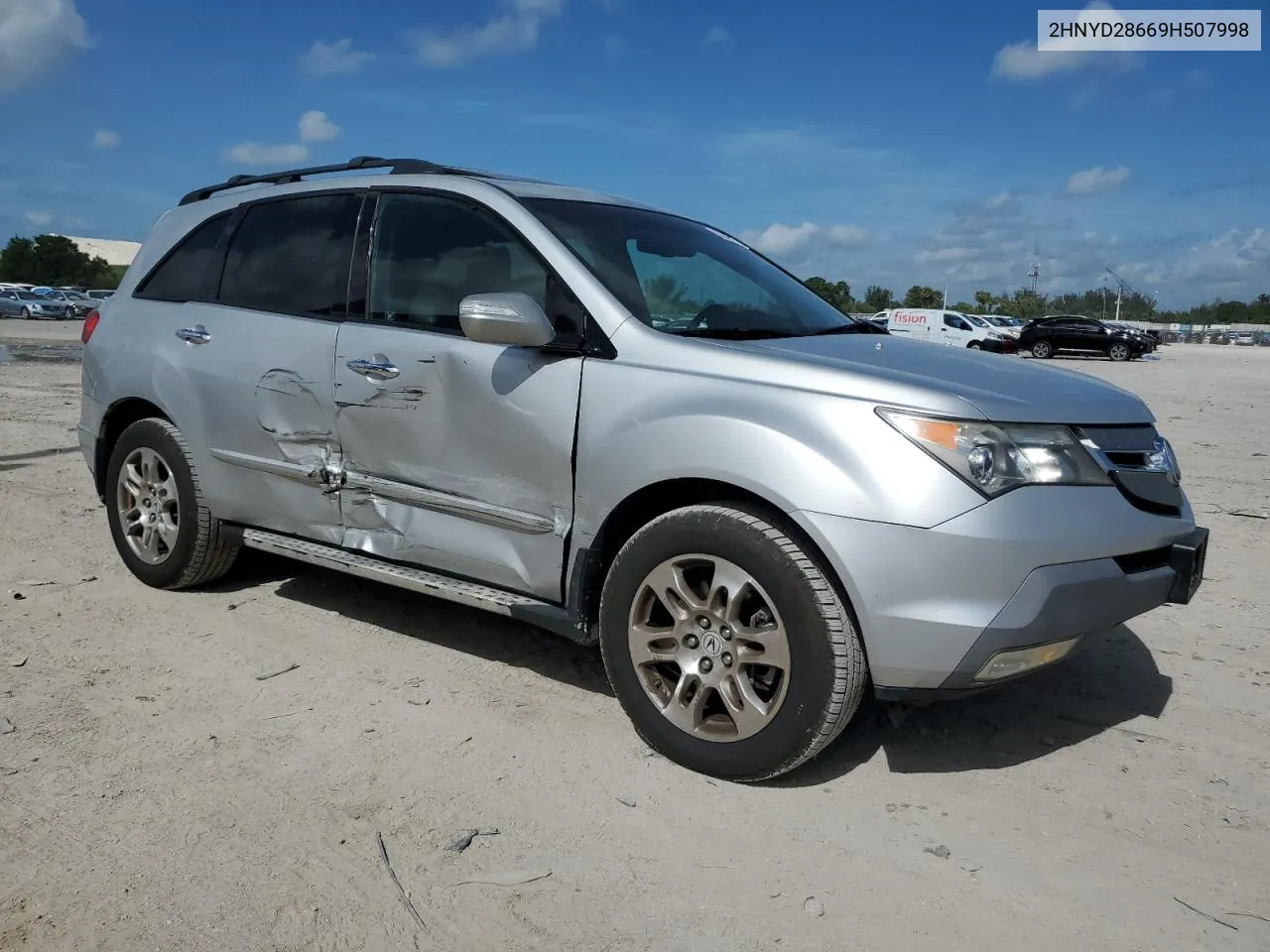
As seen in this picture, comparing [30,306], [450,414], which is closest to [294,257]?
[450,414]

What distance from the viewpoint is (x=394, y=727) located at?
3490mm

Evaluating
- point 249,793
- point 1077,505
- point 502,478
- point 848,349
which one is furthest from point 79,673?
point 1077,505

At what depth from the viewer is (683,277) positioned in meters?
3.88

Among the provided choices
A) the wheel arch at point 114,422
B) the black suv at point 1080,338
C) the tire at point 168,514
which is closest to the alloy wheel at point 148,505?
the tire at point 168,514

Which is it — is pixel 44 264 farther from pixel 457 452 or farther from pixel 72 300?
pixel 457 452

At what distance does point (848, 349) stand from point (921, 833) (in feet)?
5.07

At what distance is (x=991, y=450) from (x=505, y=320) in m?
1.55

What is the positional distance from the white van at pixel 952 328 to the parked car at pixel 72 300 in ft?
118

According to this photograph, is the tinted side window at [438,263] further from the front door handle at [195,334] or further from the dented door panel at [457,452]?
the front door handle at [195,334]

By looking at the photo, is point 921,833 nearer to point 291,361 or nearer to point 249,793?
point 249,793

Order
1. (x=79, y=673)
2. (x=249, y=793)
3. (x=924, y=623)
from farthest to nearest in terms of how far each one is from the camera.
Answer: (x=79, y=673) < (x=249, y=793) < (x=924, y=623)

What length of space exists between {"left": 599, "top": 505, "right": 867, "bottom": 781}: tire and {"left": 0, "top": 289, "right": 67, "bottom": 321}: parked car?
4983 cm

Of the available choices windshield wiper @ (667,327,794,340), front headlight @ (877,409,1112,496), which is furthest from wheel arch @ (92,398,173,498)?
front headlight @ (877,409,1112,496)

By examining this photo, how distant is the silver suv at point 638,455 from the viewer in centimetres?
284
